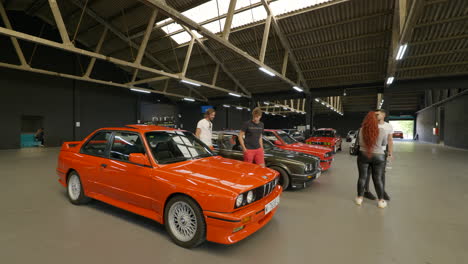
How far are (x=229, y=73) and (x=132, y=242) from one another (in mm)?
12504

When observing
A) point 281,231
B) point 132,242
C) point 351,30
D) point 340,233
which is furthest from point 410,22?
point 132,242

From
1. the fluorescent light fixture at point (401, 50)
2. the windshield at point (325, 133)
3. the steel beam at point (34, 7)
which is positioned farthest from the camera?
the steel beam at point (34, 7)

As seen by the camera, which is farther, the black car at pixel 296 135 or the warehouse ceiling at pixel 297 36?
the black car at pixel 296 135

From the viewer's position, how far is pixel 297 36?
32.3 ft

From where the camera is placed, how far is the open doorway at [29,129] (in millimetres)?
12802

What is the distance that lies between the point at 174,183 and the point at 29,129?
710 inches

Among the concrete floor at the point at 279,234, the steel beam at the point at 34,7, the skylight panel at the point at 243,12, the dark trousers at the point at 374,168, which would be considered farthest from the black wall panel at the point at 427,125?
the steel beam at the point at 34,7

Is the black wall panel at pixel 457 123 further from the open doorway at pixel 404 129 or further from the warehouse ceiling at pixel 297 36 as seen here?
the open doorway at pixel 404 129

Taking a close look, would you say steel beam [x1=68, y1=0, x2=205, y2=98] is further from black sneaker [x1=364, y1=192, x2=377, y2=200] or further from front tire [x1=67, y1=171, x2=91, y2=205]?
black sneaker [x1=364, y1=192, x2=377, y2=200]

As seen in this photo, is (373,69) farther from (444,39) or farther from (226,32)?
(226,32)

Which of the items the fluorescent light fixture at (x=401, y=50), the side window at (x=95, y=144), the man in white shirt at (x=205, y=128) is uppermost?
the fluorescent light fixture at (x=401, y=50)

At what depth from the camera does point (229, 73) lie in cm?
1375

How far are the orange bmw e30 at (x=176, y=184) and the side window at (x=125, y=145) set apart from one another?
1 cm

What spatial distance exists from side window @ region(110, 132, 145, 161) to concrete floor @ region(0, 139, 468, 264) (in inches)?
35.1
